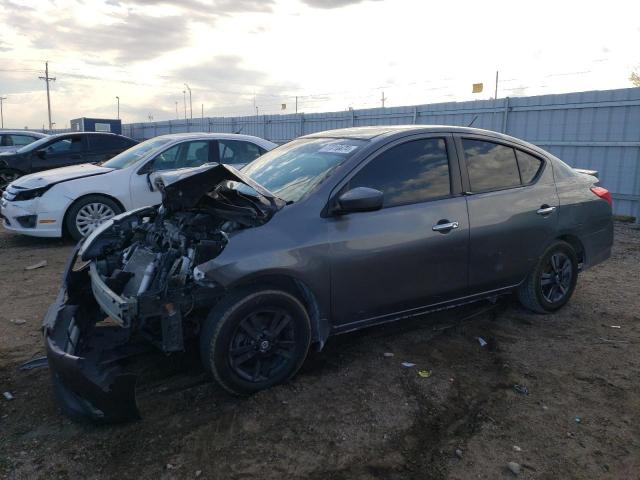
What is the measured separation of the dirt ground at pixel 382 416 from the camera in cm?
274

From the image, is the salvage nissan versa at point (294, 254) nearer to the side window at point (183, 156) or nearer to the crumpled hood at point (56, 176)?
the side window at point (183, 156)

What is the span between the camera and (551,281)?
15.9 feet

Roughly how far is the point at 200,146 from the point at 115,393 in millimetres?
5648

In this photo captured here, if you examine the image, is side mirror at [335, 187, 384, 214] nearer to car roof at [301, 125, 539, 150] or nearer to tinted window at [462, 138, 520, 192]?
car roof at [301, 125, 539, 150]

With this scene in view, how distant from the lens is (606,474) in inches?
106

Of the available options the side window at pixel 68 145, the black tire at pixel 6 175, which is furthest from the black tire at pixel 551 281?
the black tire at pixel 6 175

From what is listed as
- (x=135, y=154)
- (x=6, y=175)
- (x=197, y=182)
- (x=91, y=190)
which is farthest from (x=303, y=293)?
(x=6, y=175)

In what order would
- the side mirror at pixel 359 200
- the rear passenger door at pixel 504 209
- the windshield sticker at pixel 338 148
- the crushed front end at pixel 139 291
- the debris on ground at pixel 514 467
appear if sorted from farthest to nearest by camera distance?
the rear passenger door at pixel 504 209
the windshield sticker at pixel 338 148
the side mirror at pixel 359 200
the crushed front end at pixel 139 291
the debris on ground at pixel 514 467

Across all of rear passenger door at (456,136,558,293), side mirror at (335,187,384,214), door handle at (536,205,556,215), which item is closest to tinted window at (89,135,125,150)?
rear passenger door at (456,136,558,293)

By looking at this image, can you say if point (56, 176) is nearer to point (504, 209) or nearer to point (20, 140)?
point (504, 209)

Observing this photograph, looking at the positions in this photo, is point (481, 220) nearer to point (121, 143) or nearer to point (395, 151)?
point (395, 151)

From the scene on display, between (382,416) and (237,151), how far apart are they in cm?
592

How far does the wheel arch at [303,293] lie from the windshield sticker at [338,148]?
3.43 feet

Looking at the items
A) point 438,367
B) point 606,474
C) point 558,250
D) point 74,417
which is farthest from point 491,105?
point 74,417
